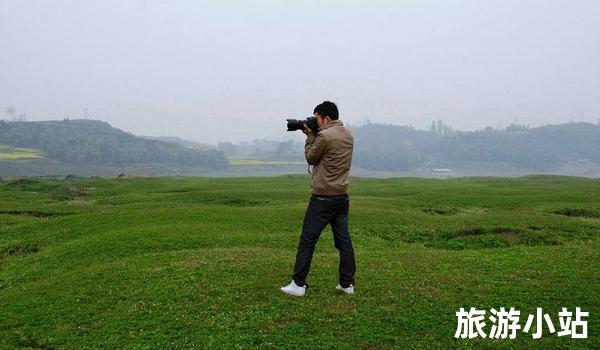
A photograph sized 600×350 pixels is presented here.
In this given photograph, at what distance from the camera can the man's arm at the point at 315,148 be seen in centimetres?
1302

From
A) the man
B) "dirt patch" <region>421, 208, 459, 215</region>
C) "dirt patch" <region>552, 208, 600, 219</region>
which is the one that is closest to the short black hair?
the man

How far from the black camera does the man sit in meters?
0.10

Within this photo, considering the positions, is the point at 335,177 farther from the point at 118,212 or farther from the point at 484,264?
the point at 118,212

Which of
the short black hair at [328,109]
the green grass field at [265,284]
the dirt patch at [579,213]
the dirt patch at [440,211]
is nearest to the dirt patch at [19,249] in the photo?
the green grass field at [265,284]

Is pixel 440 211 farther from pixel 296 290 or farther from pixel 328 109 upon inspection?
pixel 328 109

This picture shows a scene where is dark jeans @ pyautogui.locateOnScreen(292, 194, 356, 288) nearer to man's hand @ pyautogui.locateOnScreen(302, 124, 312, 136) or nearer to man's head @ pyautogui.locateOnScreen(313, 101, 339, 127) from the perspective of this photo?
man's hand @ pyautogui.locateOnScreen(302, 124, 312, 136)

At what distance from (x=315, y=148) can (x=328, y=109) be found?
1261 mm

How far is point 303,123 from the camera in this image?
13.4 meters

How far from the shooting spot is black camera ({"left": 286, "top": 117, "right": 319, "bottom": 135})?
1334 centimetres

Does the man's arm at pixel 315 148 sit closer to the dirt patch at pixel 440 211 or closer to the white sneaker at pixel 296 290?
the white sneaker at pixel 296 290

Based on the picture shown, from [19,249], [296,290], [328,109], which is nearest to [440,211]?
[296,290]

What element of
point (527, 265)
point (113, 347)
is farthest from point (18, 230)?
point (527, 265)

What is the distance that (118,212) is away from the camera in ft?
118

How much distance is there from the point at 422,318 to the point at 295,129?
6452mm
